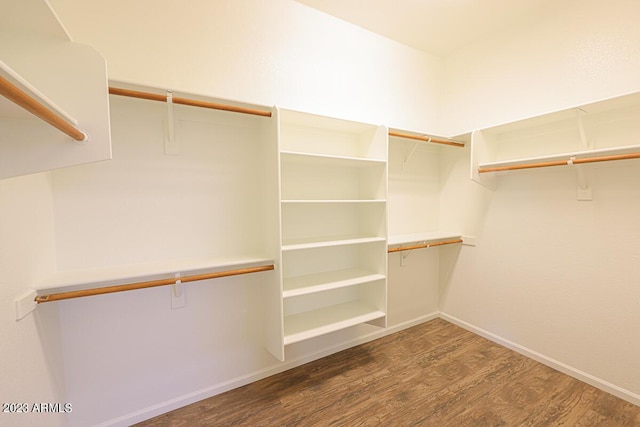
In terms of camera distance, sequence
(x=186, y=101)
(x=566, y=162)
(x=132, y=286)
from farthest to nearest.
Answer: (x=566, y=162) < (x=186, y=101) < (x=132, y=286)

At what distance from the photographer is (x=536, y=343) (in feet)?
7.34

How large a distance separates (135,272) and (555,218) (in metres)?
2.95

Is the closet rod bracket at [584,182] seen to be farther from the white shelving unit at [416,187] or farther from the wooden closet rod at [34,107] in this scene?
the wooden closet rod at [34,107]

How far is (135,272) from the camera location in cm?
146

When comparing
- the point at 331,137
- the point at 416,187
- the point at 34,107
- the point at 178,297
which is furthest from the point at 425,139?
the point at 34,107

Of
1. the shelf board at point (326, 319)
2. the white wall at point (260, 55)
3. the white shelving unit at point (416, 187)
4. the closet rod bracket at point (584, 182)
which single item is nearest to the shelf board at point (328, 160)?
the white wall at point (260, 55)

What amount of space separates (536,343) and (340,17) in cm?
320

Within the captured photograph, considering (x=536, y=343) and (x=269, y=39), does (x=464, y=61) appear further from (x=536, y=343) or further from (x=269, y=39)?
(x=536, y=343)

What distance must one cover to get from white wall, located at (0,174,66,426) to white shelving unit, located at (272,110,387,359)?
124cm

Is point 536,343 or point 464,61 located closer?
point 536,343

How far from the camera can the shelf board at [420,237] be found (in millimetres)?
2384

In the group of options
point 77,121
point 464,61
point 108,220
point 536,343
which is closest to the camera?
point 77,121

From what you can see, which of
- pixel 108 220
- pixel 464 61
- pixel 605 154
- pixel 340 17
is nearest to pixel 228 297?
pixel 108 220

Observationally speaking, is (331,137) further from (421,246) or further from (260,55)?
(421,246)
